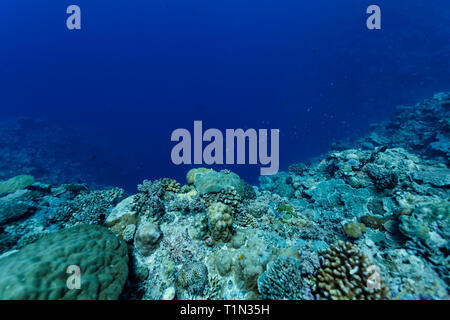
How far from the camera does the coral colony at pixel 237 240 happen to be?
11.6 feet

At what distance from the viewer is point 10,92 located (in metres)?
133

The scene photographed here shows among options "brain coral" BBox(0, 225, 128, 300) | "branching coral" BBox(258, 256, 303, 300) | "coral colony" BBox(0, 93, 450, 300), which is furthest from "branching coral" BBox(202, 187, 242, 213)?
"brain coral" BBox(0, 225, 128, 300)

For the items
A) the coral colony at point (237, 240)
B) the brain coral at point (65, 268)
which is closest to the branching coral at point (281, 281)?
the coral colony at point (237, 240)

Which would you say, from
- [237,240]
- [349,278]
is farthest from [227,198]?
[349,278]

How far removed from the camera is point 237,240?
514 centimetres

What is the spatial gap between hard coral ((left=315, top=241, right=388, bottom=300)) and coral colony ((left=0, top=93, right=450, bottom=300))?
0.07ft

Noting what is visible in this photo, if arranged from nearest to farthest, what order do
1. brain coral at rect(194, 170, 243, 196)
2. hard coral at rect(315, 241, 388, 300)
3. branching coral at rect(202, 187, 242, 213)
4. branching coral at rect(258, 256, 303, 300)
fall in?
hard coral at rect(315, 241, 388, 300)
branching coral at rect(258, 256, 303, 300)
branching coral at rect(202, 187, 242, 213)
brain coral at rect(194, 170, 243, 196)

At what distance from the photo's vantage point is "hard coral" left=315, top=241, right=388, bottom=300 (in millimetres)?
3381

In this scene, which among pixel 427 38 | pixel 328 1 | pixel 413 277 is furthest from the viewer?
pixel 328 1

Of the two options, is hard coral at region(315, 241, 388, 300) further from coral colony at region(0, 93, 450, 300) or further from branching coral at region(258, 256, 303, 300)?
branching coral at region(258, 256, 303, 300)

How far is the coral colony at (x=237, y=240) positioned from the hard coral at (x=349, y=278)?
0.02 metres

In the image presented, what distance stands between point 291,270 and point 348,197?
469 cm
